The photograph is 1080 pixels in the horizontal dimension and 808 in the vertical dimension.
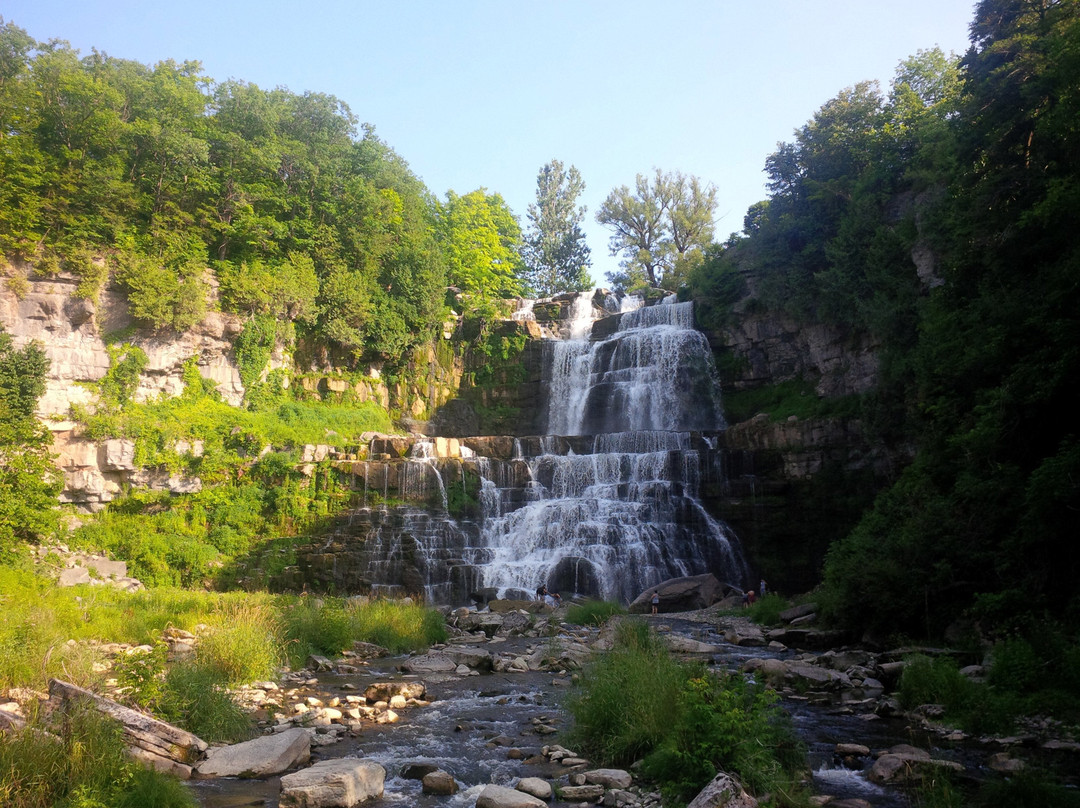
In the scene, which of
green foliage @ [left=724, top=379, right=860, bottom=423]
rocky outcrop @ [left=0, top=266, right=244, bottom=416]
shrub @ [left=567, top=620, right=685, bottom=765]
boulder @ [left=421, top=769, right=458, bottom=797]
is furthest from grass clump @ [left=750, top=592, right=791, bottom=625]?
rocky outcrop @ [left=0, top=266, right=244, bottom=416]

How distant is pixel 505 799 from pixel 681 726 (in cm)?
169

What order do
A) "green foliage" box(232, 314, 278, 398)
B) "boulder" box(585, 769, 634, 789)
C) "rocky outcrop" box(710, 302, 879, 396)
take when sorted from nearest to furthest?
"boulder" box(585, 769, 634, 789) < "rocky outcrop" box(710, 302, 879, 396) < "green foliage" box(232, 314, 278, 398)

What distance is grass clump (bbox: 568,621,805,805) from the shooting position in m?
5.99

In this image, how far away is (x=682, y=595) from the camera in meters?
21.4

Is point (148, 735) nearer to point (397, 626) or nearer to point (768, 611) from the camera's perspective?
point (397, 626)

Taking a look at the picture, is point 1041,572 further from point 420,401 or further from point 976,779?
point 420,401

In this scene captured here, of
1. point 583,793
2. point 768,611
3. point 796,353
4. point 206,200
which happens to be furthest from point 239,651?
point 206,200

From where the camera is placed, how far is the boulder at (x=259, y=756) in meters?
7.02

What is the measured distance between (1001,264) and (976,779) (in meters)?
10.8

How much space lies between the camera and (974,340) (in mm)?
13789

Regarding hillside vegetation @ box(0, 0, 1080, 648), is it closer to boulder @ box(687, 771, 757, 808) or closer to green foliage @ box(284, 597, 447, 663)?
boulder @ box(687, 771, 757, 808)

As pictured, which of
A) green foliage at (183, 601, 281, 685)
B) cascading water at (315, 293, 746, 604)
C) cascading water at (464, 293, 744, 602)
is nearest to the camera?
green foliage at (183, 601, 281, 685)

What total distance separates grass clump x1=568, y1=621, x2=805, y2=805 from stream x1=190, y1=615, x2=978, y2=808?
560 mm

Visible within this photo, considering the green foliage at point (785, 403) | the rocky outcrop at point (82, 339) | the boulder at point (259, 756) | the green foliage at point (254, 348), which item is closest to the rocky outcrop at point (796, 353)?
the green foliage at point (785, 403)
